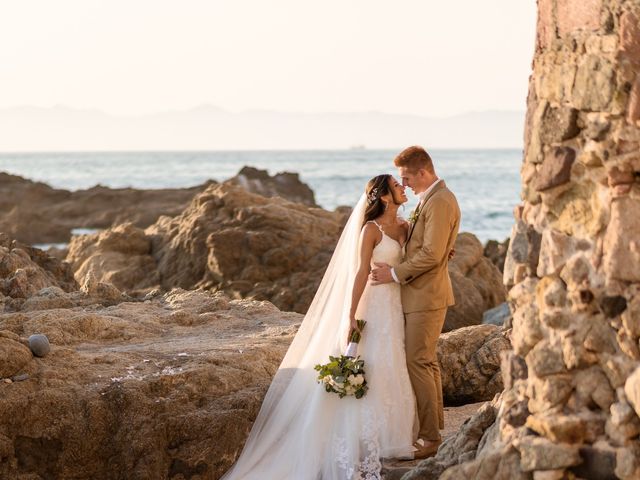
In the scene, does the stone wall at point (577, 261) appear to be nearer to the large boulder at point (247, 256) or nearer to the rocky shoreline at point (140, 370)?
the rocky shoreline at point (140, 370)

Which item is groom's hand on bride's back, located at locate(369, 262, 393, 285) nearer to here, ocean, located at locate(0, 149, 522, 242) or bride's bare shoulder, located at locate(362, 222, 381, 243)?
bride's bare shoulder, located at locate(362, 222, 381, 243)

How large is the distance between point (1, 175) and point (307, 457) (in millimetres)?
44123

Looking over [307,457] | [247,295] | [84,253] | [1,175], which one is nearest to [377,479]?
[307,457]

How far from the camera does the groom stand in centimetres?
809

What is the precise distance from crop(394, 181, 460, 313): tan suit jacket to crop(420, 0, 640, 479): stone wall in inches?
74.2

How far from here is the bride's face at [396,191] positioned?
8.37 m

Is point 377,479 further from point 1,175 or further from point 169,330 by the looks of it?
point 1,175

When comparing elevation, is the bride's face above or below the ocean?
above

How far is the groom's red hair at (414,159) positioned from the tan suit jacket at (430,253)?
19 centimetres

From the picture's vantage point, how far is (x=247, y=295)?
1614 centimetres

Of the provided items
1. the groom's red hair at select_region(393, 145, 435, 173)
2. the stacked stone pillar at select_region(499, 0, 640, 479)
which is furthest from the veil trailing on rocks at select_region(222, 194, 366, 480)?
the stacked stone pillar at select_region(499, 0, 640, 479)

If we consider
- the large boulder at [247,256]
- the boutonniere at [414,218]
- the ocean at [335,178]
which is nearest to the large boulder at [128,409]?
the boutonniere at [414,218]

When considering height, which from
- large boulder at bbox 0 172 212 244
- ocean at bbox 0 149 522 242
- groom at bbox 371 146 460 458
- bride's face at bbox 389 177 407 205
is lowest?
ocean at bbox 0 149 522 242

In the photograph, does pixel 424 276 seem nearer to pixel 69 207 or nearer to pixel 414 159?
pixel 414 159
